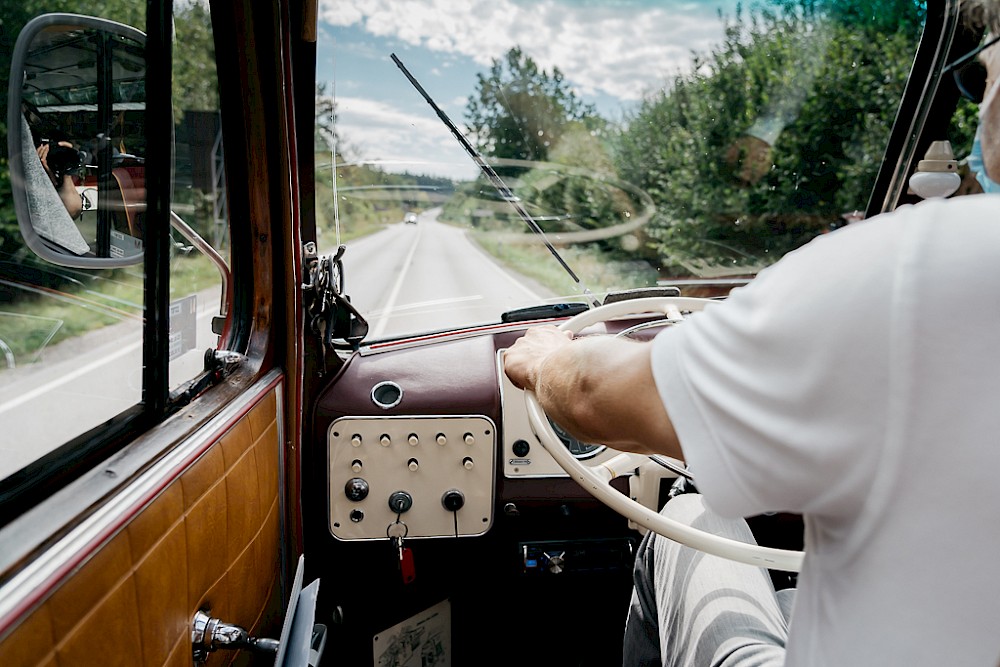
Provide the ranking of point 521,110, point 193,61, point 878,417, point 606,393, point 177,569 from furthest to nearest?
point 521,110
point 193,61
point 177,569
point 606,393
point 878,417

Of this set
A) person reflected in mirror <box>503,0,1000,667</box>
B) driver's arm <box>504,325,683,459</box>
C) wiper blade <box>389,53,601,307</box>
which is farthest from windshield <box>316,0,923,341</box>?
person reflected in mirror <box>503,0,1000,667</box>

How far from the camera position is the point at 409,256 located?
2.23 m

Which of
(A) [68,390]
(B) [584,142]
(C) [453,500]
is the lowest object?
(C) [453,500]

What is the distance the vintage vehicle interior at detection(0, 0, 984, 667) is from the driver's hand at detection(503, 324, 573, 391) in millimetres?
149

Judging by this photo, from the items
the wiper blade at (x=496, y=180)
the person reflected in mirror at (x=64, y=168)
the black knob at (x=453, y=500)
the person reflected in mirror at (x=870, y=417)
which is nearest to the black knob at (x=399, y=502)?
the black knob at (x=453, y=500)

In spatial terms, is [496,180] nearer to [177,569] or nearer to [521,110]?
[521,110]

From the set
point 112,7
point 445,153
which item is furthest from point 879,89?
point 112,7

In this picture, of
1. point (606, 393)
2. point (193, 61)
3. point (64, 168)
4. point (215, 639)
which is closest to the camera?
point (606, 393)

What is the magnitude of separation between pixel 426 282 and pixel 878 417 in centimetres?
181

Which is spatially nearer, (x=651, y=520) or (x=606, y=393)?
(x=606, y=393)

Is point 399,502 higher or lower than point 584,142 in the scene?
lower

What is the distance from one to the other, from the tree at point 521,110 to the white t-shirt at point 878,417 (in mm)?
1519

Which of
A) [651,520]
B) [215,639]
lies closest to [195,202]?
[215,639]

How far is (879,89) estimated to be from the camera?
2223mm
